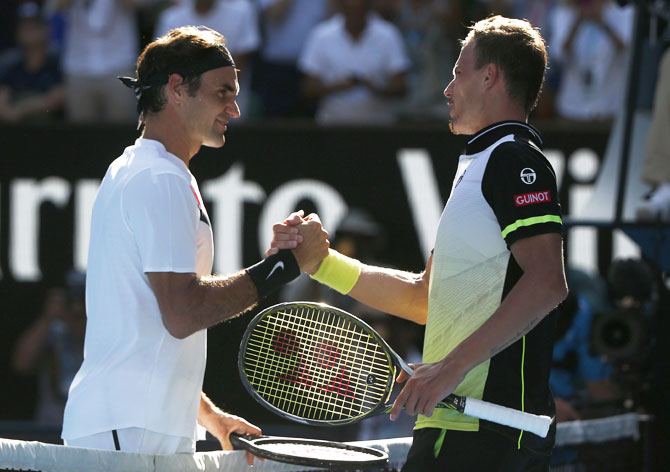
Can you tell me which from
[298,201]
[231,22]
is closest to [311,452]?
[298,201]

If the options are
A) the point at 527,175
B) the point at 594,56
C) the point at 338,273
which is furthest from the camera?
A: the point at 594,56

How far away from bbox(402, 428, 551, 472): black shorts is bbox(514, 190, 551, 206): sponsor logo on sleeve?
63 cm

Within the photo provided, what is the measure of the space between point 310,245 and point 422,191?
425cm

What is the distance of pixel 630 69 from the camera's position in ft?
19.0

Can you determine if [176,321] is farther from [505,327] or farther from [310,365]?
[505,327]

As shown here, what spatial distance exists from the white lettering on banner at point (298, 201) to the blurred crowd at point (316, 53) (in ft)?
2.60

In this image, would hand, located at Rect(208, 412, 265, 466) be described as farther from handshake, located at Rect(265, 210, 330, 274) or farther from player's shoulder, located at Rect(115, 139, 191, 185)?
player's shoulder, located at Rect(115, 139, 191, 185)

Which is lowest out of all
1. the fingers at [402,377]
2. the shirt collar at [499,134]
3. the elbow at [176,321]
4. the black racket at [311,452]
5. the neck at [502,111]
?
the black racket at [311,452]

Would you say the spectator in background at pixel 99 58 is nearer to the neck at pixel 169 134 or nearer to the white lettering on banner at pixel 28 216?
the white lettering on banner at pixel 28 216

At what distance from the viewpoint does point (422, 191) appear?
7738 mm

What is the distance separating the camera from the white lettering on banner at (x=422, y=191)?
773 centimetres

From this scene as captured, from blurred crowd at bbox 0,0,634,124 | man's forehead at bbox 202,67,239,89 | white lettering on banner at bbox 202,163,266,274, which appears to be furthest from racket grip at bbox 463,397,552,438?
blurred crowd at bbox 0,0,634,124

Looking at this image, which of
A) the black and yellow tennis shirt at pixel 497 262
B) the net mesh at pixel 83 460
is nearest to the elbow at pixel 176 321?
the net mesh at pixel 83 460

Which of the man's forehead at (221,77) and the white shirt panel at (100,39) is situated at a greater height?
the white shirt panel at (100,39)
